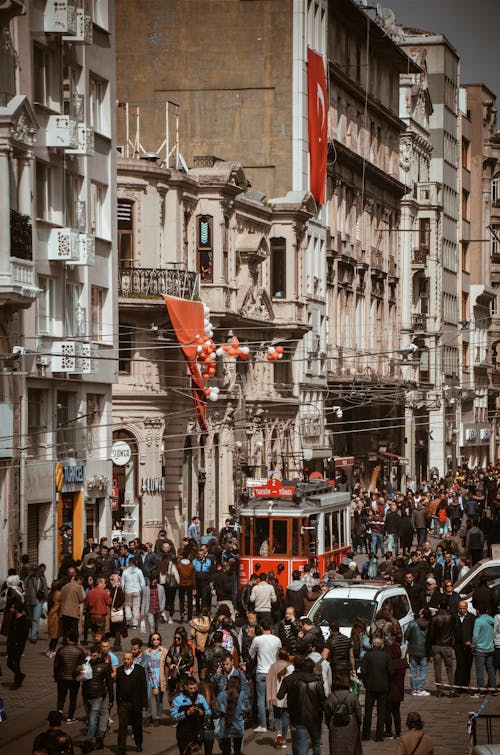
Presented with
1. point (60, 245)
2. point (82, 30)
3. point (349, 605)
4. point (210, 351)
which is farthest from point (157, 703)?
point (82, 30)

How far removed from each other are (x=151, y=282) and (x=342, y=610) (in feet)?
89.3

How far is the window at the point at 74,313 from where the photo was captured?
45.6 meters

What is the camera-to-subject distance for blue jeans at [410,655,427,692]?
27.5m

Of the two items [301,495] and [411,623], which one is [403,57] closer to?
[301,495]

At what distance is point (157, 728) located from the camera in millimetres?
24797

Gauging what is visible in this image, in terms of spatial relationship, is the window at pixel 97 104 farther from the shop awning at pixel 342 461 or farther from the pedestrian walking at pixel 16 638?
the shop awning at pixel 342 461

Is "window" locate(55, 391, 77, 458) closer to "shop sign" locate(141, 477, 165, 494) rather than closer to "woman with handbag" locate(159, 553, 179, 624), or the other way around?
"shop sign" locate(141, 477, 165, 494)

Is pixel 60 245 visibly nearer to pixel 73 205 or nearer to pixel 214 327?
pixel 73 205

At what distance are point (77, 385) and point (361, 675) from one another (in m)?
23.3

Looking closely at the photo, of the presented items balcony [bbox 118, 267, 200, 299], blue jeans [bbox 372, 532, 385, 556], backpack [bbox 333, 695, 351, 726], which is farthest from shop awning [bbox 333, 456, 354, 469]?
backpack [bbox 333, 695, 351, 726]

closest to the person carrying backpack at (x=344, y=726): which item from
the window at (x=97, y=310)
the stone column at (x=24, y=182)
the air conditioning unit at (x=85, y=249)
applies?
the stone column at (x=24, y=182)

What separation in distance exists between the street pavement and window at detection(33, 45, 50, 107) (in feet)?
59.6

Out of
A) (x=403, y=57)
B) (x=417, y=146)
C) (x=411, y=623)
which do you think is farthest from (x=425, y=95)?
(x=411, y=623)

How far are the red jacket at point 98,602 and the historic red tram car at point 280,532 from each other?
30.9ft
